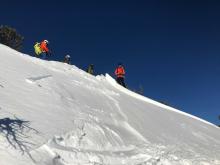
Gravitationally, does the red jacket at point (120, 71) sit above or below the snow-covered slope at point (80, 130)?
above

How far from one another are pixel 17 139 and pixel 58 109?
338cm

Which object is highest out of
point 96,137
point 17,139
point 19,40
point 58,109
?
point 19,40

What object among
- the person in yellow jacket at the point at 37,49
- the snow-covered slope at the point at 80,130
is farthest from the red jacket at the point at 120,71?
the snow-covered slope at the point at 80,130

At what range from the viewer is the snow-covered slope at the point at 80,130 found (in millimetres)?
7367

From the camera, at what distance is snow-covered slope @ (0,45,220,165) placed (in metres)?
7.37

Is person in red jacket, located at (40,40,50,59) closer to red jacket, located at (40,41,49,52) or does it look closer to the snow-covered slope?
red jacket, located at (40,41,49,52)

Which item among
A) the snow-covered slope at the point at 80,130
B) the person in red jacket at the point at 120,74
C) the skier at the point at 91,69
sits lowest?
the snow-covered slope at the point at 80,130

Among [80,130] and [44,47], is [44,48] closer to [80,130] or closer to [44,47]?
[44,47]

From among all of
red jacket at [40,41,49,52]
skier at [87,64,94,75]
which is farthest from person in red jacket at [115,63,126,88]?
red jacket at [40,41,49,52]

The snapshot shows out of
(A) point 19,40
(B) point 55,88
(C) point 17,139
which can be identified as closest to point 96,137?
Answer: (C) point 17,139

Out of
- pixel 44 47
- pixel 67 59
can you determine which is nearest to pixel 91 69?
pixel 67 59

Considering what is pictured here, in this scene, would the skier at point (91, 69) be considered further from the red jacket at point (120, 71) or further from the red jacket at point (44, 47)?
the red jacket at point (44, 47)

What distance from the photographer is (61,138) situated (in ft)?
27.0

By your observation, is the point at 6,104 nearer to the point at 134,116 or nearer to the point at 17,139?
the point at 17,139
